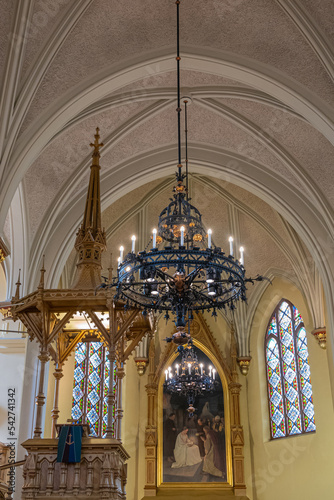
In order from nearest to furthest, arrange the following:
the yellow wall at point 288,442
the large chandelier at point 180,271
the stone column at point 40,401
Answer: the large chandelier at point 180,271
the stone column at point 40,401
the yellow wall at point 288,442

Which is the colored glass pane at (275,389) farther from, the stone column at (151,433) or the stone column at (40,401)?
the stone column at (40,401)

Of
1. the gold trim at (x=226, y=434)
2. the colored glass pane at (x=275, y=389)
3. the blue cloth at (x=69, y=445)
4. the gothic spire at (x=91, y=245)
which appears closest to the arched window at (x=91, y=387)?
the gold trim at (x=226, y=434)

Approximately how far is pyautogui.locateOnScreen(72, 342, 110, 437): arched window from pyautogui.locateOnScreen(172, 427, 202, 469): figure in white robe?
2.07 meters

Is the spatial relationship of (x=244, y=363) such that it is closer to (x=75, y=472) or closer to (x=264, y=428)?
(x=264, y=428)

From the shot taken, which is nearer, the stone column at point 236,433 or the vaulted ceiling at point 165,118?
the vaulted ceiling at point 165,118

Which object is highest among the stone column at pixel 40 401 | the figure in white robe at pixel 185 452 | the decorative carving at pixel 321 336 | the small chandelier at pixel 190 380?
the decorative carving at pixel 321 336

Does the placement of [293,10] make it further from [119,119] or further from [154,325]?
[154,325]

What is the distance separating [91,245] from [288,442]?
8.63 meters

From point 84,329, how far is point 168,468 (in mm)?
7005

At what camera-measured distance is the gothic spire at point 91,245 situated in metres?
9.67

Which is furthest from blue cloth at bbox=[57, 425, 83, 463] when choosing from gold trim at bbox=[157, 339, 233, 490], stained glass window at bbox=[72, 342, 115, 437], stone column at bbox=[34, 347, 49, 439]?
gold trim at bbox=[157, 339, 233, 490]

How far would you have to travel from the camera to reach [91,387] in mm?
17312

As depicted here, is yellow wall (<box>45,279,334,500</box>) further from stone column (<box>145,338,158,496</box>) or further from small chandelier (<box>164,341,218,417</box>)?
small chandelier (<box>164,341,218,417</box>)

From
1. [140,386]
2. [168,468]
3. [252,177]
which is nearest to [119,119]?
[252,177]
